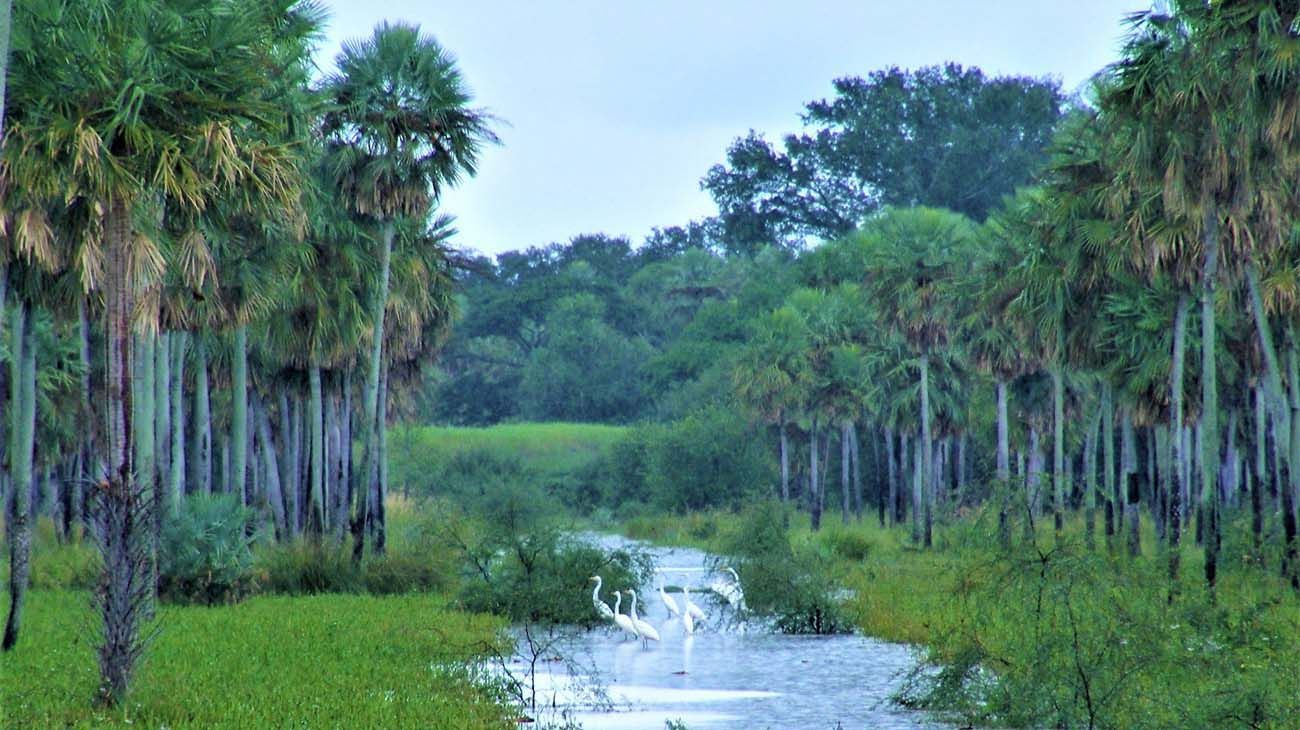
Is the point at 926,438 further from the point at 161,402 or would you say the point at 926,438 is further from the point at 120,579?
the point at 120,579

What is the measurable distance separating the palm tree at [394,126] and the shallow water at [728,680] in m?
10.1

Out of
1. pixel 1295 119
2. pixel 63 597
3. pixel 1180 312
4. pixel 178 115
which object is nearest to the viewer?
pixel 178 115

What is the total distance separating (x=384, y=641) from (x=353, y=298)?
43.6ft

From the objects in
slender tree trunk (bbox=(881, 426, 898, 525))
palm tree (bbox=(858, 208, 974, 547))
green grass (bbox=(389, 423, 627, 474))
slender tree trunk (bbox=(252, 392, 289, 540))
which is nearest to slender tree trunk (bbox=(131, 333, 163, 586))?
slender tree trunk (bbox=(252, 392, 289, 540))

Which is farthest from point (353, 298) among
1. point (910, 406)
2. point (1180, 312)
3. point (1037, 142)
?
point (1037, 142)

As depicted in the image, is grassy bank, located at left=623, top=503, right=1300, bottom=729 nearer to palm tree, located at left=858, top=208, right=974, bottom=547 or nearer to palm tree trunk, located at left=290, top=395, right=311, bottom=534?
palm tree trunk, located at left=290, top=395, right=311, bottom=534

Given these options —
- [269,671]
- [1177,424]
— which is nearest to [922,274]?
[1177,424]

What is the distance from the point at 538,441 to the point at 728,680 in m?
A: 74.5

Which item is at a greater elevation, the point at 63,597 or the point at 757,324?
the point at 757,324

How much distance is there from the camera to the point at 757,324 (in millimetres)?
69500

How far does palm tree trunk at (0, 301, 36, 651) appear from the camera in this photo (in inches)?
725

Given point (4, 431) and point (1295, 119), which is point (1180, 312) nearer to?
point (1295, 119)

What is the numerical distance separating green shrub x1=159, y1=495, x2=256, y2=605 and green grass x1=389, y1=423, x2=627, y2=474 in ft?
178

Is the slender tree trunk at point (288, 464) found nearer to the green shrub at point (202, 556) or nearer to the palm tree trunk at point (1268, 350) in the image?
the green shrub at point (202, 556)
